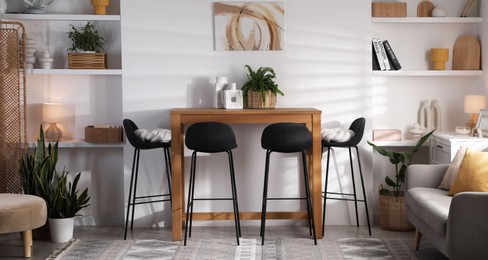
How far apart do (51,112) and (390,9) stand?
3.04 m

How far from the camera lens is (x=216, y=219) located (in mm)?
6434

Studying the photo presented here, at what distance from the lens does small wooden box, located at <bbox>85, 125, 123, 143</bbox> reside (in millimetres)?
6379

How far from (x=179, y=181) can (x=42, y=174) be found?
1.07m

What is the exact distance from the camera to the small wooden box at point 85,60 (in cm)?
638

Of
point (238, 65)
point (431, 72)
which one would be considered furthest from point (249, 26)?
point (431, 72)

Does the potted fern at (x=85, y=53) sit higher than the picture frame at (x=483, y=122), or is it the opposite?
the potted fern at (x=85, y=53)

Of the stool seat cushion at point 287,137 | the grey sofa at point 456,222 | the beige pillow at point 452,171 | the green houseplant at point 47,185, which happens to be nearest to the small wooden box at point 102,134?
the green houseplant at point 47,185

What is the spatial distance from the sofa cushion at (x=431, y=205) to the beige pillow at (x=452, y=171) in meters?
0.05

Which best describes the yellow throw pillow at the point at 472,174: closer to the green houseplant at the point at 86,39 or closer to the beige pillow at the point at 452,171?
the beige pillow at the point at 452,171

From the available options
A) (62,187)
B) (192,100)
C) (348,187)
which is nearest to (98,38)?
(192,100)

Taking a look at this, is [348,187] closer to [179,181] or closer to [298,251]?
[298,251]

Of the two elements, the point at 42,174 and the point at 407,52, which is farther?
the point at 407,52

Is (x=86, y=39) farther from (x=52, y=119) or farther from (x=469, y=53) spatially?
(x=469, y=53)

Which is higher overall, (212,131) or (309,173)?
(212,131)
